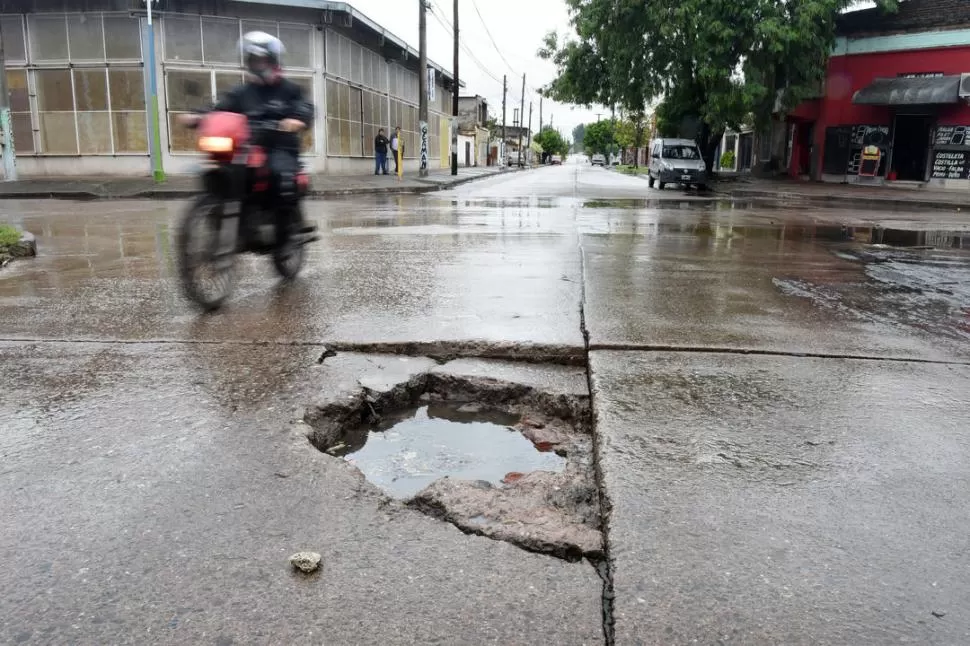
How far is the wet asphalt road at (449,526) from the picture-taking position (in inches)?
71.5

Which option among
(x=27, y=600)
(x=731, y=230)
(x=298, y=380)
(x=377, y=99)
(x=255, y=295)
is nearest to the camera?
(x=27, y=600)

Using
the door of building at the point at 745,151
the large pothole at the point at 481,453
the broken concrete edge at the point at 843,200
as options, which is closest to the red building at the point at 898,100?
the broken concrete edge at the point at 843,200

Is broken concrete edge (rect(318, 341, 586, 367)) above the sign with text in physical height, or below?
below

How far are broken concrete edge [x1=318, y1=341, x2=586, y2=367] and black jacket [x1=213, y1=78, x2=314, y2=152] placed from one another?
190 cm

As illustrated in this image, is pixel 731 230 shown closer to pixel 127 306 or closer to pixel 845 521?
pixel 127 306

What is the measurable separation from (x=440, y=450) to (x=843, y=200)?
2024 cm

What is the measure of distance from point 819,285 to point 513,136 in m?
126

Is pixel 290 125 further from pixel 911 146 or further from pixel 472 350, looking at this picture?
pixel 911 146

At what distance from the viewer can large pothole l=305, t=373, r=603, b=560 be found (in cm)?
229

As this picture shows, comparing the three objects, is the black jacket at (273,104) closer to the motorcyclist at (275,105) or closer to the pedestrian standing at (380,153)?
the motorcyclist at (275,105)

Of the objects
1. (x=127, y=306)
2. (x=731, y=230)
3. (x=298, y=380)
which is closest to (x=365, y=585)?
(x=298, y=380)

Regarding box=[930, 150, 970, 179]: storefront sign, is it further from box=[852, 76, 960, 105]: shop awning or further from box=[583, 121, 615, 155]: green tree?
box=[583, 121, 615, 155]: green tree

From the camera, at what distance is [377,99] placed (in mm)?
32094

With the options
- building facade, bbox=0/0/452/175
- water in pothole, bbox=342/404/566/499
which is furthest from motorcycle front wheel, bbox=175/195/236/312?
building facade, bbox=0/0/452/175
